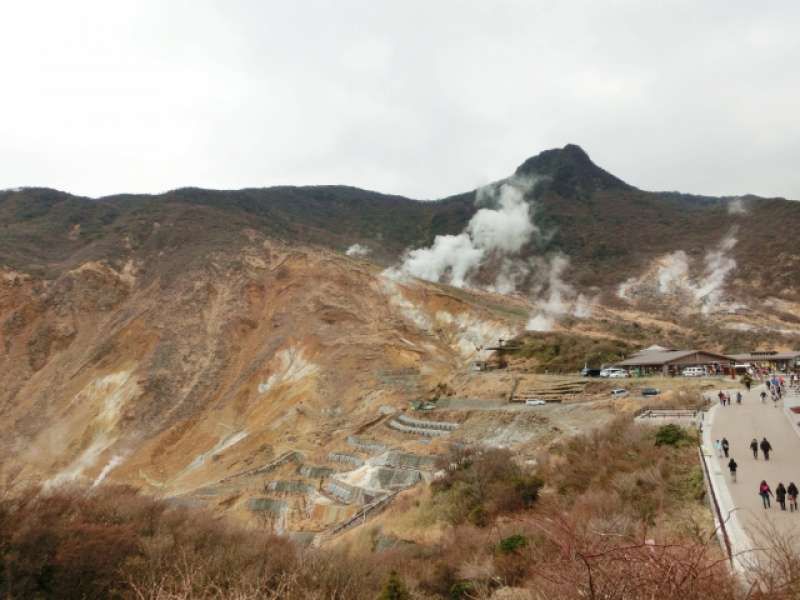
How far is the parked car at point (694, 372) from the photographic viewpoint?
36469 mm

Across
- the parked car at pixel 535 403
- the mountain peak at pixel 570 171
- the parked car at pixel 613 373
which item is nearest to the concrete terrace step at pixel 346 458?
the parked car at pixel 535 403

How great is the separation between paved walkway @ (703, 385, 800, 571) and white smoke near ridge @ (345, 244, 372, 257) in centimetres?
8322

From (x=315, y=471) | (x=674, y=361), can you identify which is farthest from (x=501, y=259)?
(x=315, y=471)

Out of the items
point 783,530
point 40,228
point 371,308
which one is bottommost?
point 783,530

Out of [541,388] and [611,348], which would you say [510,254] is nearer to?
[611,348]

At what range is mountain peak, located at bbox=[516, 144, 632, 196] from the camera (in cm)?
12056

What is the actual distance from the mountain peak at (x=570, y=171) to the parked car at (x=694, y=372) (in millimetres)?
84081

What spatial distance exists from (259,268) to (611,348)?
37523mm

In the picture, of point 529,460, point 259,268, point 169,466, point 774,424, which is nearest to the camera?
point 774,424

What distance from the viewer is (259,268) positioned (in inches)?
2571

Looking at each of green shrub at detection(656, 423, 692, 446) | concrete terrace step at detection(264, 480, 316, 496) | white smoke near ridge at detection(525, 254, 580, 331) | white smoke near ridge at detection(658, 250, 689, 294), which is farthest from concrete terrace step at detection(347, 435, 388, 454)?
white smoke near ridge at detection(658, 250, 689, 294)

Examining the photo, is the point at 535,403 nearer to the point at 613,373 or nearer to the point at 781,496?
the point at 613,373

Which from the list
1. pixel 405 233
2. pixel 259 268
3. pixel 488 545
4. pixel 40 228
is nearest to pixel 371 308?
pixel 259 268

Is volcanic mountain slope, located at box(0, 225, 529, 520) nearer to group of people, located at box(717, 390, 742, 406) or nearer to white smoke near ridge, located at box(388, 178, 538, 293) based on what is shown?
group of people, located at box(717, 390, 742, 406)
